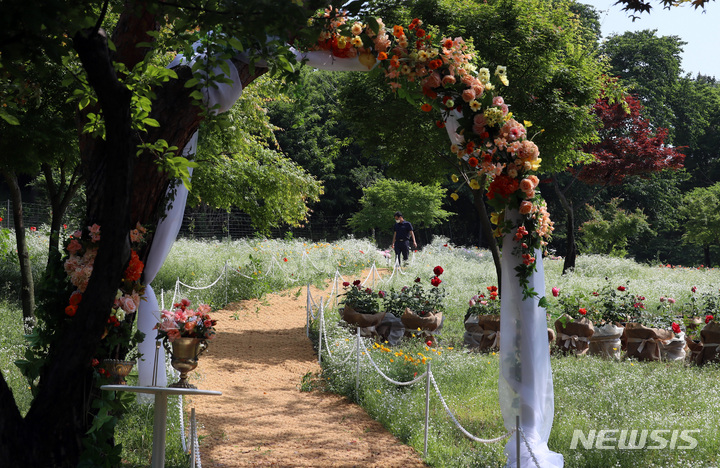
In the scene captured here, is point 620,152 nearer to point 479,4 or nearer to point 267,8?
point 479,4

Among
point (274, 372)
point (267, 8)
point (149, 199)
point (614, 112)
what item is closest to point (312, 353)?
point (274, 372)

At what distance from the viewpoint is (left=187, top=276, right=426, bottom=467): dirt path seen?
5.30 metres

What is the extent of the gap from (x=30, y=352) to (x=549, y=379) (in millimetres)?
4406

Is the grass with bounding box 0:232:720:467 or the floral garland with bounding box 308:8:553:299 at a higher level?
the floral garland with bounding box 308:8:553:299

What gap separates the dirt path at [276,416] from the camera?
5.30 meters

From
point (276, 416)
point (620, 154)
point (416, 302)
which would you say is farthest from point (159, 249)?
point (620, 154)

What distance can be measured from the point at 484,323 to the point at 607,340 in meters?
1.75

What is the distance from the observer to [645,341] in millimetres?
8336

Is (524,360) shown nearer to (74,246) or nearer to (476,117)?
(476,117)

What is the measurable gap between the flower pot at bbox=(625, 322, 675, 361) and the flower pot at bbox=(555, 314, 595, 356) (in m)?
0.59

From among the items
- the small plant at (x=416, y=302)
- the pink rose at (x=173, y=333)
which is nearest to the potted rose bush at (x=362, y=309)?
the small plant at (x=416, y=302)

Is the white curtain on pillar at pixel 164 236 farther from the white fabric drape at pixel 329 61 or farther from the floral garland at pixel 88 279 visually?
the white fabric drape at pixel 329 61

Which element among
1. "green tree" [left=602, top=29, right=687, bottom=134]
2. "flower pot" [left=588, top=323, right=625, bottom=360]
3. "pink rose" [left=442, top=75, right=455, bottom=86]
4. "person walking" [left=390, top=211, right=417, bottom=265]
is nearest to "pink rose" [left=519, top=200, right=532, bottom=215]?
"pink rose" [left=442, top=75, right=455, bottom=86]

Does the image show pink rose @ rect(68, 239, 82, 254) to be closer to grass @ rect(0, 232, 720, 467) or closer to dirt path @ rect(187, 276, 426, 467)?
grass @ rect(0, 232, 720, 467)
